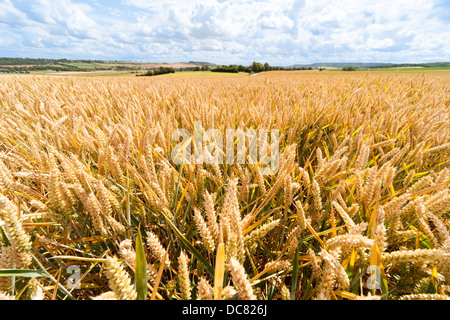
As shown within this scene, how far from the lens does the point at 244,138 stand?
3.50 feet

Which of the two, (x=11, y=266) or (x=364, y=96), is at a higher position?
(x=364, y=96)

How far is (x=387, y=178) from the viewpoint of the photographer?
28.1 inches

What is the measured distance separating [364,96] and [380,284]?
7.41 feet

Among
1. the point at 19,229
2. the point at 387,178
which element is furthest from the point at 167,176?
the point at 387,178
